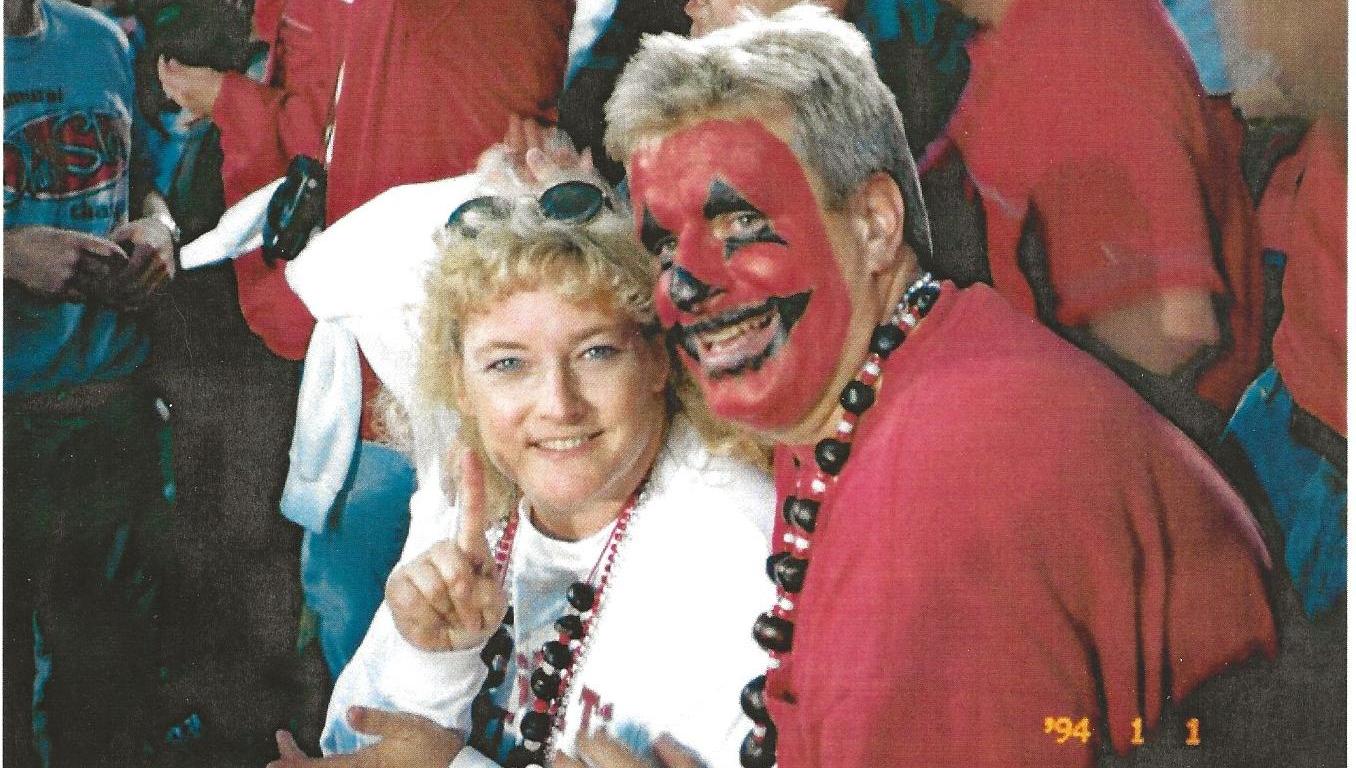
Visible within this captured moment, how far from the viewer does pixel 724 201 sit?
190cm

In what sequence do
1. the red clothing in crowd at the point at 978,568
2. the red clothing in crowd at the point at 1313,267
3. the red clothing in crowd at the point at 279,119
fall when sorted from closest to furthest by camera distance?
the red clothing in crowd at the point at 978,568 → the red clothing in crowd at the point at 1313,267 → the red clothing in crowd at the point at 279,119

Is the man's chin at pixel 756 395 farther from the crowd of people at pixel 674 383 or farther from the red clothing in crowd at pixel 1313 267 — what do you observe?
the red clothing in crowd at pixel 1313 267

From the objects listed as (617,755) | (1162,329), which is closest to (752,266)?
(1162,329)

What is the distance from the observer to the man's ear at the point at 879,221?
6.26 ft

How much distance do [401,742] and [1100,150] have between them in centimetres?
130

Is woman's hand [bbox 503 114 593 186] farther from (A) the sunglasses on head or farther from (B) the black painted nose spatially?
(B) the black painted nose

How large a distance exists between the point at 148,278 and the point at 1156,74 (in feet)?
5.02

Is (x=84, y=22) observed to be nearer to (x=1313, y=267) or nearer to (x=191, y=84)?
(x=191, y=84)

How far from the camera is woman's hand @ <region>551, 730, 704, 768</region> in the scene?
6.41ft

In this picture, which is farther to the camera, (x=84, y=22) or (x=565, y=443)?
(x=84, y=22)

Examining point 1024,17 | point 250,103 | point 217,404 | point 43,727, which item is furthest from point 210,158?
point 1024,17

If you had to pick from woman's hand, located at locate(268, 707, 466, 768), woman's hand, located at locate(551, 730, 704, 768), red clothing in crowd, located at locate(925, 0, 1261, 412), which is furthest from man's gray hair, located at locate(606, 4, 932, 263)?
woman's hand, located at locate(268, 707, 466, 768)

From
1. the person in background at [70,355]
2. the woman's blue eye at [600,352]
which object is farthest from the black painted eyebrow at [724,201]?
the person in background at [70,355]

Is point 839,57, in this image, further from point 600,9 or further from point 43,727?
point 43,727
